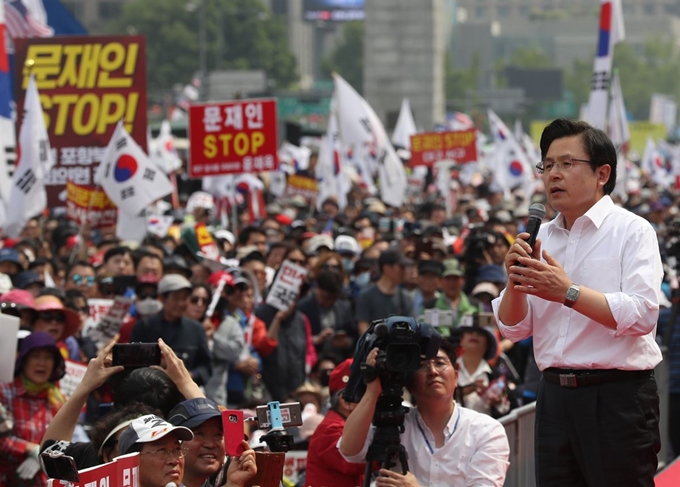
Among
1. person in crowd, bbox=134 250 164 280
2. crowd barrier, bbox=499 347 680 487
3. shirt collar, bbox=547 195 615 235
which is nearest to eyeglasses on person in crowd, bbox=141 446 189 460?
shirt collar, bbox=547 195 615 235

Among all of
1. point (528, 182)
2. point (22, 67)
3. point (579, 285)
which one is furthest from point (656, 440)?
point (528, 182)

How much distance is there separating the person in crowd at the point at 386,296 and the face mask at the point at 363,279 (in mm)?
1422

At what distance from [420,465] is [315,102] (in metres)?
48.9

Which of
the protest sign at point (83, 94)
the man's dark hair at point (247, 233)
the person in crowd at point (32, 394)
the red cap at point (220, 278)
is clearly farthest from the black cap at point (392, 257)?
the protest sign at point (83, 94)

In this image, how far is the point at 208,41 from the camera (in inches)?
3563

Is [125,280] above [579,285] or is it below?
below

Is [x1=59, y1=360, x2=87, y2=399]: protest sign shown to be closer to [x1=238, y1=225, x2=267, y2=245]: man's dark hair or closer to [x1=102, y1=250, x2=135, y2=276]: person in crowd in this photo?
[x1=102, y1=250, x2=135, y2=276]: person in crowd

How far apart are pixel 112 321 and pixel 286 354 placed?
1.28m

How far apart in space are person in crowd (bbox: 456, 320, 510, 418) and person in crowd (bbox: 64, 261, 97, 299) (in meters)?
3.66

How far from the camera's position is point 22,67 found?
15.5 meters

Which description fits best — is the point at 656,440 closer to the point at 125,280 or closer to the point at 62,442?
the point at 62,442

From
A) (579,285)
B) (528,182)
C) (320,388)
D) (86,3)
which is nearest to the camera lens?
(579,285)

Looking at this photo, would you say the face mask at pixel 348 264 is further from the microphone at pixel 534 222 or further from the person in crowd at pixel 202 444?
the microphone at pixel 534 222

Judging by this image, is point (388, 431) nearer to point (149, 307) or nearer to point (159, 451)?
point (159, 451)
